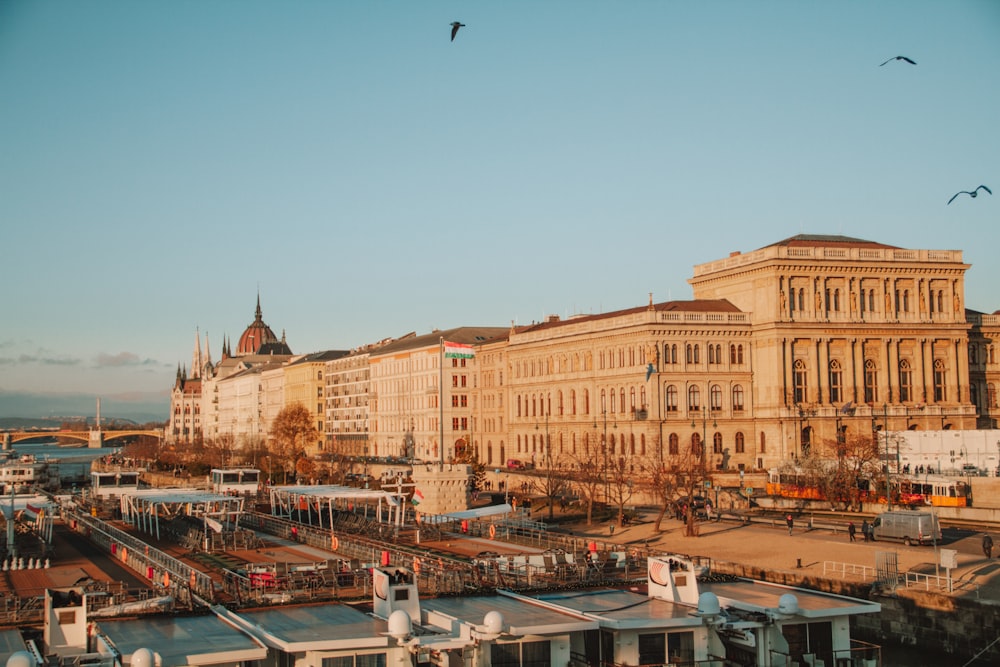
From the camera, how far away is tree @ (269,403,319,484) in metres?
154

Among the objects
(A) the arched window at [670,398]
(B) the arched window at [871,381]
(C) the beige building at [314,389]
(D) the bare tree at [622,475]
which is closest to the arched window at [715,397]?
(A) the arched window at [670,398]

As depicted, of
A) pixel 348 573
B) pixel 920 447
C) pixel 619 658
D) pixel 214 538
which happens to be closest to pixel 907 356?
pixel 920 447

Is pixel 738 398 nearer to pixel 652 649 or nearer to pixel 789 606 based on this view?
pixel 789 606

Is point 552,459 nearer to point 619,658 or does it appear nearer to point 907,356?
point 907,356

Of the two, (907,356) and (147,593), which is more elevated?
(907,356)

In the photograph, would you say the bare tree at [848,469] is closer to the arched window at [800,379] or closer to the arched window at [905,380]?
the arched window at [800,379]

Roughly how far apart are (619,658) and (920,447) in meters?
70.0

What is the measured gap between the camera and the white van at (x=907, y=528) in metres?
56.8

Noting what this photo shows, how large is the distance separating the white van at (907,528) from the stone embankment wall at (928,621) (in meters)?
11.9

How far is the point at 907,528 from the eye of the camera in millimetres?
57344

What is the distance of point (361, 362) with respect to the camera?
167 metres

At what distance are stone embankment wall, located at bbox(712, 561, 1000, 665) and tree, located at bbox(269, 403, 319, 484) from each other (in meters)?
113

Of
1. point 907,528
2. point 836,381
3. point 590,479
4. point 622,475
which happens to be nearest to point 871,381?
point 836,381

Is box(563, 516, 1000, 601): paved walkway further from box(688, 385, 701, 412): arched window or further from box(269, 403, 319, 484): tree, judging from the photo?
box(269, 403, 319, 484): tree
